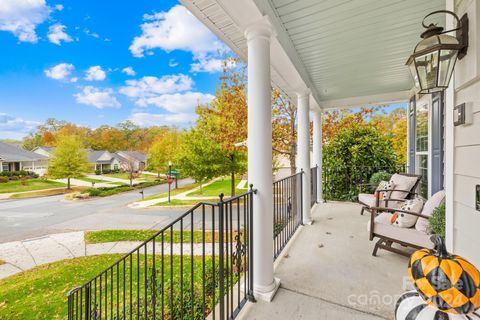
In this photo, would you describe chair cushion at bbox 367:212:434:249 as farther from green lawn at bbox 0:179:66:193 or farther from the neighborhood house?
the neighborhood house

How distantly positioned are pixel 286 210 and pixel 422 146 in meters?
3.01

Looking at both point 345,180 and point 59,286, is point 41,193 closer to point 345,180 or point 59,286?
point 59,286

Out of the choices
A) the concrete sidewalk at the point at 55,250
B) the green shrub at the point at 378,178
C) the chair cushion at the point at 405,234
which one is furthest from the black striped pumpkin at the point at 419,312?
the concrete sidewalk at the point at 55,250

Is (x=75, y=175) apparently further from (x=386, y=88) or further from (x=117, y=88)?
(x=117, y=88)

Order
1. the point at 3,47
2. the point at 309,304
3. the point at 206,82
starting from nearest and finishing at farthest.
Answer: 1. the point at 309,304
2. the point at 3,47
3. the point at 206,82

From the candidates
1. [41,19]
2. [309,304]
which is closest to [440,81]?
[309,304]

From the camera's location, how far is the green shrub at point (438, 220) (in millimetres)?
1900

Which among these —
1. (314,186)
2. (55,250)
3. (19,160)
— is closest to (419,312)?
(314,186)

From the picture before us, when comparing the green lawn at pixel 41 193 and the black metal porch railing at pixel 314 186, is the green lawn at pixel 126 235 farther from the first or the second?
the green lawn at pixel 41 193

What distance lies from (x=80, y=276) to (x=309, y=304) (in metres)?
5.61

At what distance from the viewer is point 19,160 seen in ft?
73.0

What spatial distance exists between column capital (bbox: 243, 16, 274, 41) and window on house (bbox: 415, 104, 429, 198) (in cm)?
355

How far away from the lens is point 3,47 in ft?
81.0

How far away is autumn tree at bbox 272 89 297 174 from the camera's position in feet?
25.4
